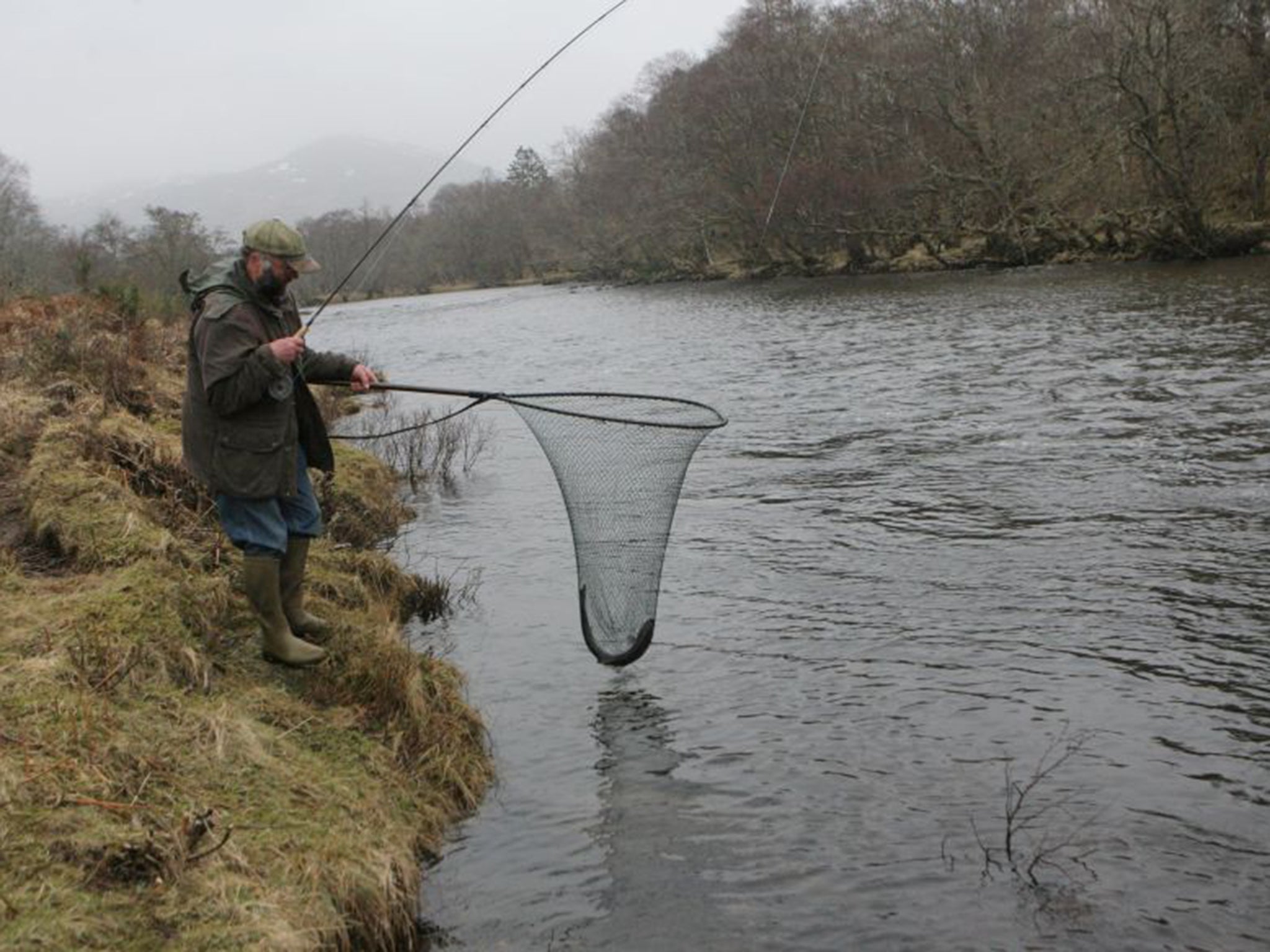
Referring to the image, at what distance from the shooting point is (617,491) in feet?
22.5

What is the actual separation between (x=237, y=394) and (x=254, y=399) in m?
0.08

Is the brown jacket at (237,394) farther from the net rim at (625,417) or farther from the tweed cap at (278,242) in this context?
the net rim at (625,417)

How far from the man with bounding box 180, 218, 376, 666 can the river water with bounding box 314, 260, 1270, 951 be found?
1670 mm

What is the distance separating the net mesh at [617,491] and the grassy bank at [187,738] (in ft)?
3.46

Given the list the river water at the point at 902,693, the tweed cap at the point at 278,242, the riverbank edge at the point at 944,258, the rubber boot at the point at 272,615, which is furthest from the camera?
the riverbank edge at the point at 944,258

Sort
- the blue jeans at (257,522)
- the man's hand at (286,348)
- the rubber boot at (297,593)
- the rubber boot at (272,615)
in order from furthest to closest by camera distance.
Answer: the rubber boot at (297,593)
the rubber boot at (272,615)
the blue jeans at (257,522)
the man's hand at (286,348)

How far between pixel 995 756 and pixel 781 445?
31.4 ft

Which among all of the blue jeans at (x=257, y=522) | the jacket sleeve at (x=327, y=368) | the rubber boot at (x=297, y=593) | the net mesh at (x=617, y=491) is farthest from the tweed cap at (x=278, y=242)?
the rubber boot at (x=297, y=593)

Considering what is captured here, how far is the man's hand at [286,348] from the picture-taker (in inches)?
209

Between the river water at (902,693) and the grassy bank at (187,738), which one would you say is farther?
the river water at (902,693)

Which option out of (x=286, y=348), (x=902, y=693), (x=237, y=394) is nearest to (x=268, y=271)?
(x=286, y=348)

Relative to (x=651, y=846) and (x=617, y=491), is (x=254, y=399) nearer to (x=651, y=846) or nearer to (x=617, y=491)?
(x=617, y=491)

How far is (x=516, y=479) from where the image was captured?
14.6m

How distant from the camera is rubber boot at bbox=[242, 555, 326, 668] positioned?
19.1 ft
